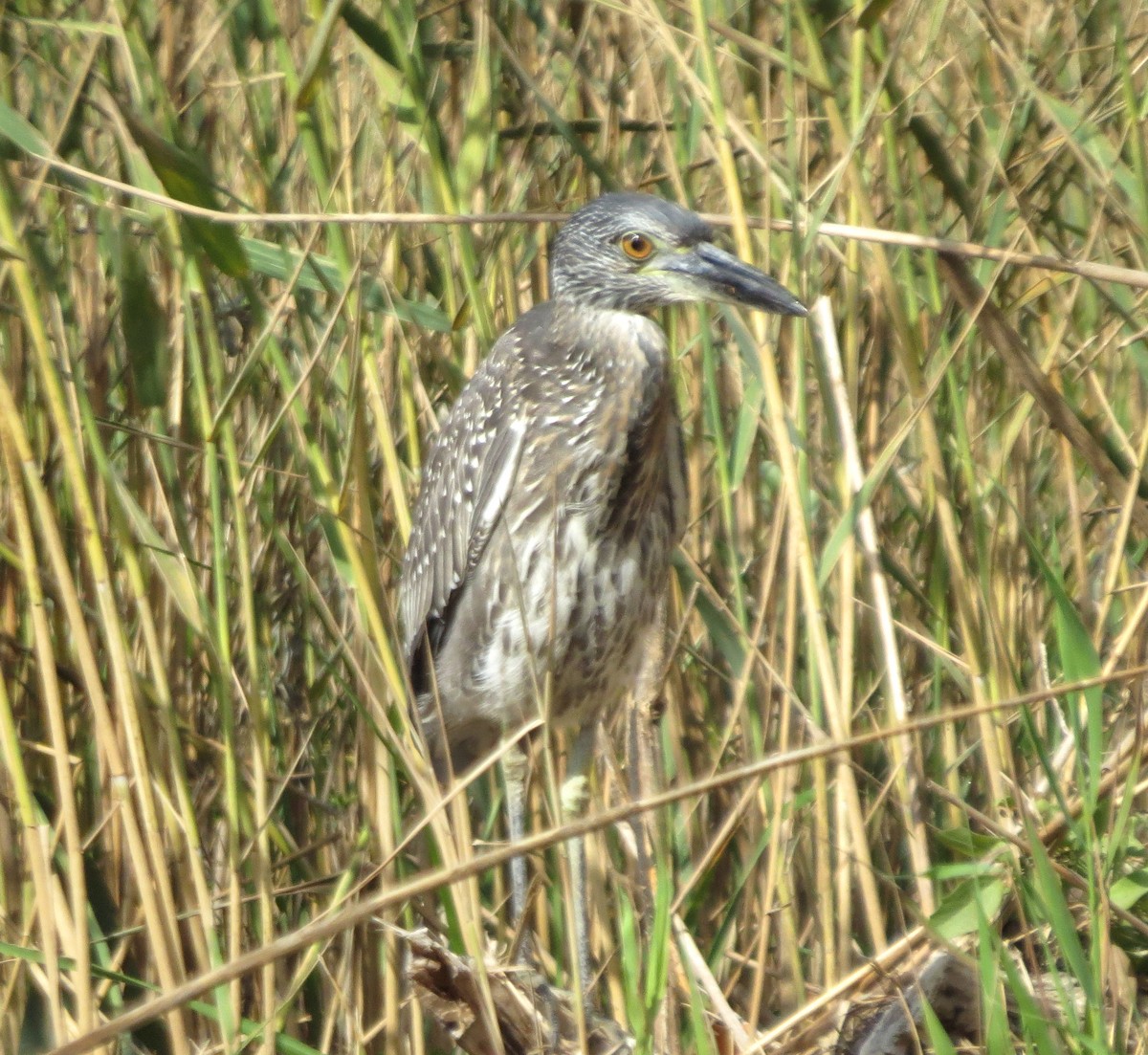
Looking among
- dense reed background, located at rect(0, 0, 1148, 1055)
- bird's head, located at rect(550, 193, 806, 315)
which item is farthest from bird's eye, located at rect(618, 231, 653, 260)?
dense reed background, located at rect(0, 0, 1148, 1055)

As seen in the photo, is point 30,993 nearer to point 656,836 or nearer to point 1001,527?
point 656,836

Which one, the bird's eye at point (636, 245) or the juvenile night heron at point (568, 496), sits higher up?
the bird's eye at point (636, 245)

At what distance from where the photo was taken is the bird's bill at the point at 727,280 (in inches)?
80.3

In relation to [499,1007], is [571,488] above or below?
above

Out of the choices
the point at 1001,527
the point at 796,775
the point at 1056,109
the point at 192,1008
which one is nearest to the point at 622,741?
the point at 796,775

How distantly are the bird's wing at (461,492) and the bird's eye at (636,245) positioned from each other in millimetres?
299

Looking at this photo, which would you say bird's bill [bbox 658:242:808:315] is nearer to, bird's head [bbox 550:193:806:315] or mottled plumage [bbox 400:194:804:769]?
bird's head [bbox 550:193:806:315]

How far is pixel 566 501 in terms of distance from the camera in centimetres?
263

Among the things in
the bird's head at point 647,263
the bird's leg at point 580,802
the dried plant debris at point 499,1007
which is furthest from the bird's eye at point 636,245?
the dried plant debris at point 499,1007

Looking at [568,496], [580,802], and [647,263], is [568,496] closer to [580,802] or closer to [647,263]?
[647,263]

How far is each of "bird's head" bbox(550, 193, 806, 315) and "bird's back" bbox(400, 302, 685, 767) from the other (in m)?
0.07

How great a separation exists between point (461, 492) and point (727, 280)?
81 cm

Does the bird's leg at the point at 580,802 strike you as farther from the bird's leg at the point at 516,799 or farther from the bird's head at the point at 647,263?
the bird's head at the point at 647,263

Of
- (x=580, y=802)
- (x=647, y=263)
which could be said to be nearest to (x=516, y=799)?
(x=580, y=802)
